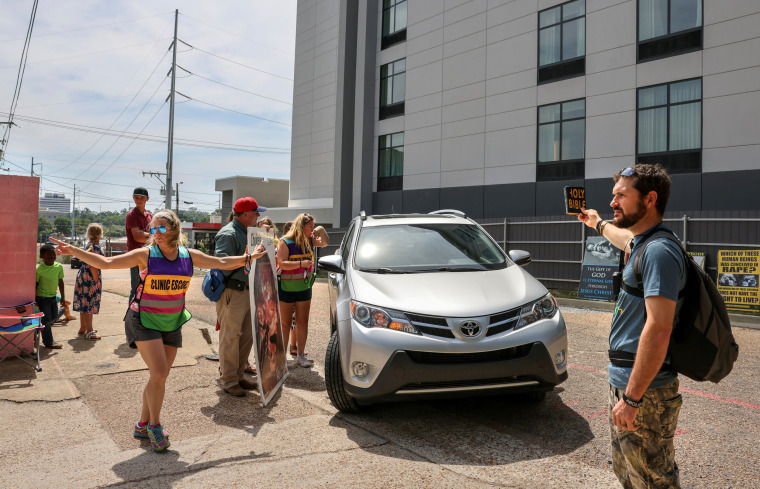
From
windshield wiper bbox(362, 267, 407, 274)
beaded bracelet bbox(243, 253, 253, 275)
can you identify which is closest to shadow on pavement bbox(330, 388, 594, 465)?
windshield wiper bbox(362, 267, 407, 274)

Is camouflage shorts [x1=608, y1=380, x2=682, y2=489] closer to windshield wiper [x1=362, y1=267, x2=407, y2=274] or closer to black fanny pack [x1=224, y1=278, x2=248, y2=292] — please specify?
windshield wiper [x1=362, y1=267, x2=407, y2=274]

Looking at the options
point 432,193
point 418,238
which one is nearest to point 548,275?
point 432,193

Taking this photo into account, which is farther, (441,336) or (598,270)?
(598,270)

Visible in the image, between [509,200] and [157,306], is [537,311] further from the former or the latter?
[509,200]

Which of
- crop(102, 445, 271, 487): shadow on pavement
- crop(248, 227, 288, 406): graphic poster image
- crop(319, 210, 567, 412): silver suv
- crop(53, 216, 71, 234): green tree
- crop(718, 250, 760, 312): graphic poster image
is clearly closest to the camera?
crop(102, 445, 271, 487): shadow on pavement

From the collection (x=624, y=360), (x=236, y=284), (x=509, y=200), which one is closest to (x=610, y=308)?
(x=509, y=200)

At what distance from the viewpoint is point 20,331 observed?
622 centimetres

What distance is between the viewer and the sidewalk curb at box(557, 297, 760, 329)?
37.2ft

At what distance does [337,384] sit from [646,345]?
9.51ft

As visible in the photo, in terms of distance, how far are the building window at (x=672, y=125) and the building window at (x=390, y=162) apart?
11.4 metres

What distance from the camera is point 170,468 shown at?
3695 millimetres

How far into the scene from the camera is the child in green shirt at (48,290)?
283 inches

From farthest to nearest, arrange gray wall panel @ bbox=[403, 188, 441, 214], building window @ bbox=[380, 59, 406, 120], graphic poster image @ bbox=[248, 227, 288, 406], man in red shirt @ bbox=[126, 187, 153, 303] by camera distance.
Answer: building window @ bbox=[380, 59, 406, 120], gray wall panel @ bbox=[403, 188, 441, 214], man in red shirt @ bbox=[126, 187, 153, 303], graphic poster image @ bbox=[248, 227, 288, 406]

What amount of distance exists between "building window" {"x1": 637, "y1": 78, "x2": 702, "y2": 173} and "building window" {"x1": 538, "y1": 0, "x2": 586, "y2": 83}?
274cm
